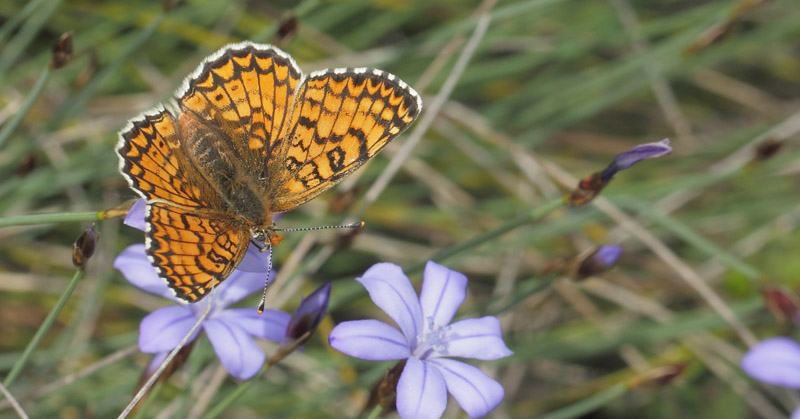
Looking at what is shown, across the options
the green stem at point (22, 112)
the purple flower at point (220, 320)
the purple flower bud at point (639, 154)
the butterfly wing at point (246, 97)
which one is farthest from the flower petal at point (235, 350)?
the purple flower bud at point (639, 154)

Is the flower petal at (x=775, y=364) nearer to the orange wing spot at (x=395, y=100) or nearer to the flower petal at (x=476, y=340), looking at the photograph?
the flower petal at (x=476, y=340)

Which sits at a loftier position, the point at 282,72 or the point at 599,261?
the point at 282,72

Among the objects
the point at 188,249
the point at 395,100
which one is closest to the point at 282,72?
the point at 395,100

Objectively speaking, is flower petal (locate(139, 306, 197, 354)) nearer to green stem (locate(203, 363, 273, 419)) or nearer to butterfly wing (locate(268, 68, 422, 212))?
green stem (locate(203, 363, 273, 419))

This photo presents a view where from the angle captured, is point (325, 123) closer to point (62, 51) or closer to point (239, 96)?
point (239, 96)

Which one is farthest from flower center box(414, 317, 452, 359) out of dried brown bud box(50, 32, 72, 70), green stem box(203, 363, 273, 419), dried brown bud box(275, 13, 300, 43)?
dried brown bud box(50, 32, 72, 70)
